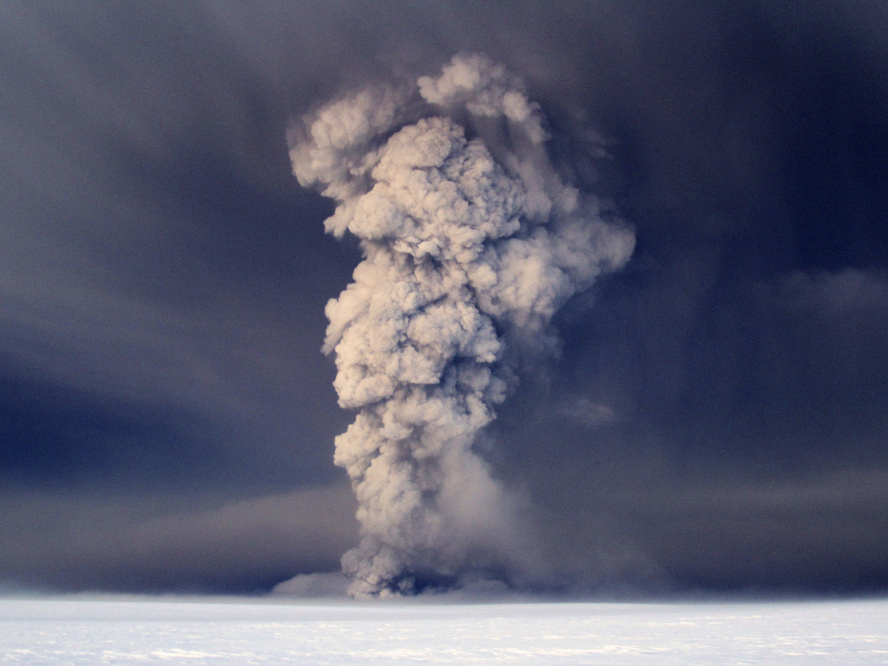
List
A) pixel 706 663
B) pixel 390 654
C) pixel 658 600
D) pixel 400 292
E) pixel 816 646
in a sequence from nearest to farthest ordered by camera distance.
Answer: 1. pixel 706 663
2. pixel 390 654
3. pixel 816 646
4. pixel 400 292
5. pixel 658 600

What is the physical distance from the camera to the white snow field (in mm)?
12094

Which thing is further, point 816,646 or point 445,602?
point 445,602

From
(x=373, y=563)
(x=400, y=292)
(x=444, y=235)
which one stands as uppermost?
(x=444, y=235)

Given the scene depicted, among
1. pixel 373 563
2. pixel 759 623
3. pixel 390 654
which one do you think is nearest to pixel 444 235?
pixel 373 563

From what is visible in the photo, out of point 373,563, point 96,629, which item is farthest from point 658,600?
point 96,629

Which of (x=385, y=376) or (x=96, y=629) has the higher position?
(x=385, y=376)

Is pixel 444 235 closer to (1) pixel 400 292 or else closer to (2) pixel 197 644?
(1) pixel 400 292

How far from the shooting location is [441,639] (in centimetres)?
1557

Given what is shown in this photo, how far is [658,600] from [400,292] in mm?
20223

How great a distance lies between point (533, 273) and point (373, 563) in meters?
14.0

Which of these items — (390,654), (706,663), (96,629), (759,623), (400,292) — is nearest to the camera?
(706,663)

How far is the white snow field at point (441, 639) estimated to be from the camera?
1209 cm

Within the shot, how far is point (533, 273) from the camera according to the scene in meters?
30.8

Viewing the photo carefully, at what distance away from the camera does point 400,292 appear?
97.9 ft
